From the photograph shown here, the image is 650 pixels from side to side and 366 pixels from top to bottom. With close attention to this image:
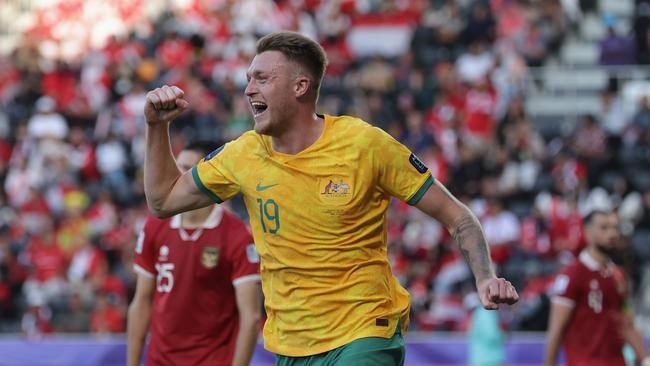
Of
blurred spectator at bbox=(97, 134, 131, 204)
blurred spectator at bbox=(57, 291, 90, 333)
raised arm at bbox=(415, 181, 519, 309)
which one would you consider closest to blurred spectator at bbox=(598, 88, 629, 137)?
blurred spectator at bbox=(97, 134, 131, 204)

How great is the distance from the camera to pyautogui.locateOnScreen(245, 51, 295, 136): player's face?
5.70 meters

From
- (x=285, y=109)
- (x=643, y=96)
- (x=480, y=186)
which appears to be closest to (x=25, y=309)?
(x=480, y=186)

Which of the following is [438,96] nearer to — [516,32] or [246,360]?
[516,32]

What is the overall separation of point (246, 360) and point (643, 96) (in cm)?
1265

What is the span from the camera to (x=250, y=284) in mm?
7230

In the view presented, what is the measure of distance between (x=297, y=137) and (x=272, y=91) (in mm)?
238

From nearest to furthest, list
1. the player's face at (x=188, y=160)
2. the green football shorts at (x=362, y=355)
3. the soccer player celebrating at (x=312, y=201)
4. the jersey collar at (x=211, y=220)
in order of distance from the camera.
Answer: the green football shorts at (x=362, y=355) → the soccer player celebrating at (x=312, y=201) → the jersey collar at (x=211, y=220) → the player's face at (x=188, y=160)

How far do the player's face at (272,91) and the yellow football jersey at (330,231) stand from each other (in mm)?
177

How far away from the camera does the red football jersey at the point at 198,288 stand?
7305mm

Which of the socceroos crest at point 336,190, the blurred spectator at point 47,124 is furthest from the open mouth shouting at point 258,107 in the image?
the blurred spectator at point 47,124

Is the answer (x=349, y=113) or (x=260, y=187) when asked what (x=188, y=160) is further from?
(x=349, y=113)

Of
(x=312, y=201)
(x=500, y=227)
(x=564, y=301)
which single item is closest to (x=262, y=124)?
(x=312, y=201)

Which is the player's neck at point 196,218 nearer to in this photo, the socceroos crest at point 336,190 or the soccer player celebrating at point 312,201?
the soccer player celebrating at point 312,201

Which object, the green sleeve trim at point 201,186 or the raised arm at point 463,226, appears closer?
the raised arm at point 463,226
